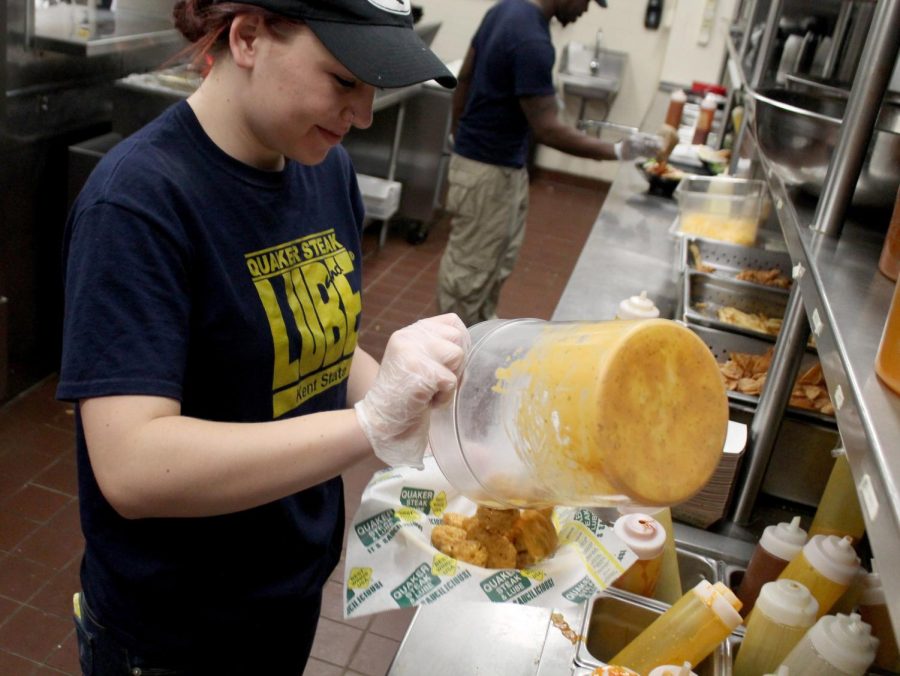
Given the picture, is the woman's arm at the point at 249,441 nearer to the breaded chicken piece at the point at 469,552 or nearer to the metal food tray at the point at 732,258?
the breaded chicken piece at the point at 469,552

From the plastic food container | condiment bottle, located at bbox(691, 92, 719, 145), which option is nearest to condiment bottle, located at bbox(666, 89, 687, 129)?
condiment bottle, located at bbox(691, 92, 719, 145)

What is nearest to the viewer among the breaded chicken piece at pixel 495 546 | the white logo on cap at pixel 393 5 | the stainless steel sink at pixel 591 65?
the white logo on cap at pixel 393 5

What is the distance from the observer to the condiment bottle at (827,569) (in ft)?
4.00

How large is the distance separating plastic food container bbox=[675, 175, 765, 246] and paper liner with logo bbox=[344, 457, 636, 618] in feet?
6.66

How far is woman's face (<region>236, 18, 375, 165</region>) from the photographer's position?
1.08 metres

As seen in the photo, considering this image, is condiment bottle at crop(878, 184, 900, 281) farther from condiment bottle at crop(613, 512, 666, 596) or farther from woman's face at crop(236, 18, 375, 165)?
woman's face at crop(236, 18, 375, 165)

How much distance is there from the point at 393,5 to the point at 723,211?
2.40 m

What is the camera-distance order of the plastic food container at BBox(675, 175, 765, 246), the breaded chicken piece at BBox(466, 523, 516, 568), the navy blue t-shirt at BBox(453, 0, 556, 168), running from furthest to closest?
the navy blue t-shirt at BBox(453, 0, 556, 168) → the plastic food container at BBox(675, 175, 765, 246) → the breaded chicken piece at BBox(466, 523, 516, 568)

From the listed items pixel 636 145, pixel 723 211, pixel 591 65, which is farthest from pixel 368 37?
pixel 591 65

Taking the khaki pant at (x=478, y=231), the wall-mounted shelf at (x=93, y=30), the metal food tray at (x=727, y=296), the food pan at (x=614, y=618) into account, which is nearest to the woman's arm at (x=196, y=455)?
the food pan at (x=614, y=618)

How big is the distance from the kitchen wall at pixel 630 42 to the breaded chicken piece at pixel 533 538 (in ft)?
21.9

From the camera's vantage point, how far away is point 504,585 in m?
1.30

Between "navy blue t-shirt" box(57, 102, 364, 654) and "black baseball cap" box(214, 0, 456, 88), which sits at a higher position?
"black baseball cap" box(214, 0, 456, 88)

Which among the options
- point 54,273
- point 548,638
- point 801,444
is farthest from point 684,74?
point 548,638
